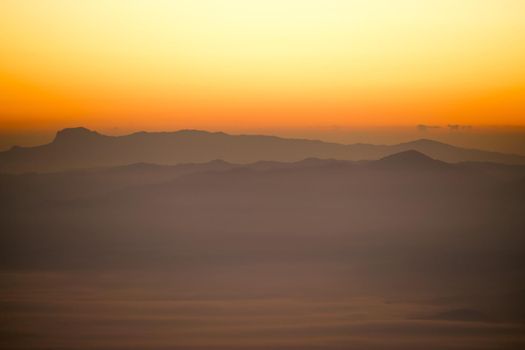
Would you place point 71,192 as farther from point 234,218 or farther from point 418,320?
point 418,320

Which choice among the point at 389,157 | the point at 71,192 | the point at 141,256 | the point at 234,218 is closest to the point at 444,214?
the point at 389,157

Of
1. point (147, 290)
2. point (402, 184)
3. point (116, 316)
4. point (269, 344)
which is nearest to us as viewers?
point (269, 344)

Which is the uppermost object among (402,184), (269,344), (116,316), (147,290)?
(402,184)

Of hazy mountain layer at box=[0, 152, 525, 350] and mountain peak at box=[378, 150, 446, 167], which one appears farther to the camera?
mountain peak at box=[378, 150, 446, 167]

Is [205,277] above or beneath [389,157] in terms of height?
beneath

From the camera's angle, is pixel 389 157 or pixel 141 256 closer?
pixel 389 157

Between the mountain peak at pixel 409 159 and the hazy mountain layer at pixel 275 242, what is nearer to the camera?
the hazy mountain layer at pixel 275 242

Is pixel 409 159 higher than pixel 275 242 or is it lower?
higher

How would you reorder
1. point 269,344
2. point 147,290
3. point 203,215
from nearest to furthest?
1. point 269,344
2. point 147,290
3. point 203,215

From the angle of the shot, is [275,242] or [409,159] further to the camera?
[275,242]
